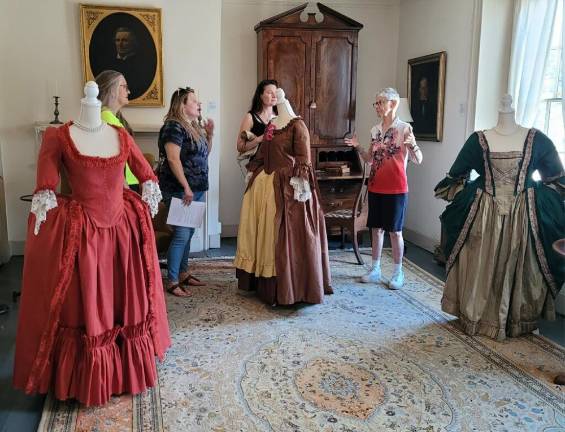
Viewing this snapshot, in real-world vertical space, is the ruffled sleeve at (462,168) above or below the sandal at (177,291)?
above

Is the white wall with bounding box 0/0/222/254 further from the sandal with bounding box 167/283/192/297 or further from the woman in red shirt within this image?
the woman in red shirt

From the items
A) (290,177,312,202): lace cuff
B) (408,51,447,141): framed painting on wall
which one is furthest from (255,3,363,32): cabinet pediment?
(290,177,312,202): lace cuff

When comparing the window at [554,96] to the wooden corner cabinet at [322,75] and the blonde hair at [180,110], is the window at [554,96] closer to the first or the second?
the wooden corner cabinet at [322,75]

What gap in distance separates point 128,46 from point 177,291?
2225 mm

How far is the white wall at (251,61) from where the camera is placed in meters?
5.29

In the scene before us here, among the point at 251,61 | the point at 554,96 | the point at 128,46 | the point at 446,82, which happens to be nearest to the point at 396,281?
the point at 554,96

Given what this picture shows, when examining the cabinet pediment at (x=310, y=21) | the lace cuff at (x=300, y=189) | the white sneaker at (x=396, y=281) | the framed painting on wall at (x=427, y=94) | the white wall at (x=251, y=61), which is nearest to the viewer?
the lace cuff at (x=300, y=189)

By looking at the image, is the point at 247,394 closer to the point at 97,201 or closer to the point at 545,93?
the point at 97,201

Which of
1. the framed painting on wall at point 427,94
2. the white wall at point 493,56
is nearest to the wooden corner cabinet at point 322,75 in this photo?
the framed painting on wall at point 427,94

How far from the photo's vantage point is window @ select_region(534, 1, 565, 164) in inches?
148

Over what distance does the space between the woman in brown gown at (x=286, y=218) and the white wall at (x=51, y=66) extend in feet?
5.45

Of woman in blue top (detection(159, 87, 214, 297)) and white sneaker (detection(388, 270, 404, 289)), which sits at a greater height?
woman in blue top (detection(159, 87, 214, 297))

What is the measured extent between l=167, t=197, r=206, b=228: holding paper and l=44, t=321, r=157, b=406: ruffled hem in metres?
1.32

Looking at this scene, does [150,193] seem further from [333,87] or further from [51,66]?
[333,87]
